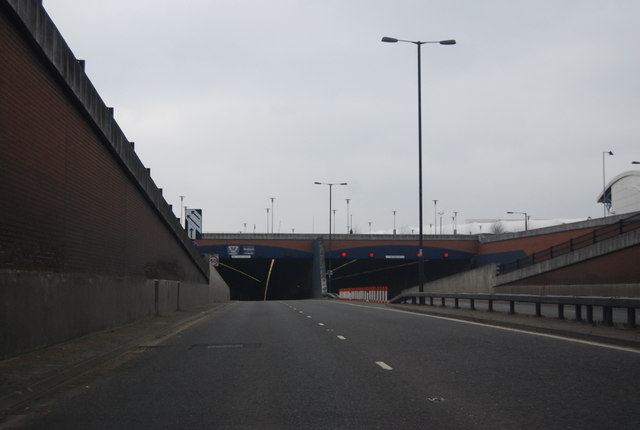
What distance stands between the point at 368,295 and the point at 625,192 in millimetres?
68782

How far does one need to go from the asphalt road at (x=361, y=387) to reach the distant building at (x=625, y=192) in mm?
96124

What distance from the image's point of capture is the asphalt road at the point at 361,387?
7297 mm

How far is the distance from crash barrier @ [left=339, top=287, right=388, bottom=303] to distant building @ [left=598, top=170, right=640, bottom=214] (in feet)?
178

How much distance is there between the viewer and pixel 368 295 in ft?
180

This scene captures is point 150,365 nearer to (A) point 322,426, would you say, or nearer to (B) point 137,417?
(B) point 137,417

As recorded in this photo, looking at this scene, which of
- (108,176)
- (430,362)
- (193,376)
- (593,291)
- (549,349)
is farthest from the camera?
(593,291)

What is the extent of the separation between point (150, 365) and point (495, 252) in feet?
213

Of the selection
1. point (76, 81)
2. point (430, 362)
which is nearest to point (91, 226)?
point (76, 81)

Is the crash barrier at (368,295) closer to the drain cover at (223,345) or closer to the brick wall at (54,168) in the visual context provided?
the brick wall at (54,168)

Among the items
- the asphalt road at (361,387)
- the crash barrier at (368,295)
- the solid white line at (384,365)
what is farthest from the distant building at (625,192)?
the solid white line at (384,365)

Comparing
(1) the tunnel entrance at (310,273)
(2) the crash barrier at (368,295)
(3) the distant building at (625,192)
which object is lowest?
(2) the crash barrier at (368,295)

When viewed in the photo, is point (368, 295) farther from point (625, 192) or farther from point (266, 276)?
point (625, 192)

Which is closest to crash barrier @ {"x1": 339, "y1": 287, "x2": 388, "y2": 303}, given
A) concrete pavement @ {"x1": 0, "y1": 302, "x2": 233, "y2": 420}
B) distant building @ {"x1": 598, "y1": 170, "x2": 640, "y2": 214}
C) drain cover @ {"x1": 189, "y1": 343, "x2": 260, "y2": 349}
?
concrete pavement @ {"x1": 0, "y1": 302, "x2": 233, "y2": 420}

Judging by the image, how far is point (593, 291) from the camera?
34.6 m
